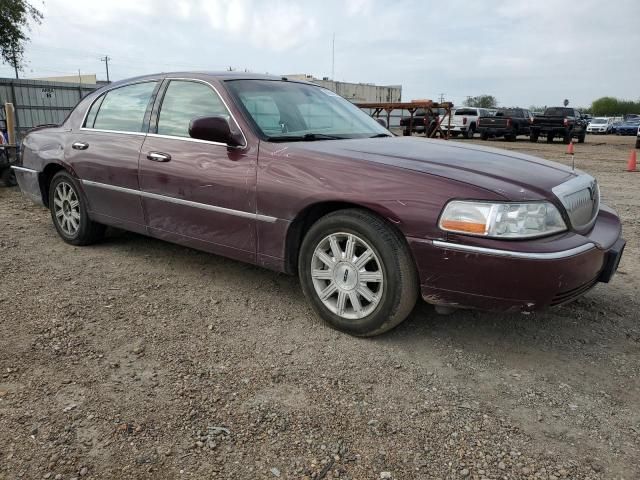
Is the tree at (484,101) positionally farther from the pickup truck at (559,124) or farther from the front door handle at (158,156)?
the front door handle at (158,156)

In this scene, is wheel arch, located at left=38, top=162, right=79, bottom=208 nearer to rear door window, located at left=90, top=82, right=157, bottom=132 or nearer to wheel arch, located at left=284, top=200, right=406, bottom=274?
rear door window, located at left=90, top=82, right=157, bottom=132

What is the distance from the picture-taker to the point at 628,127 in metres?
38.9

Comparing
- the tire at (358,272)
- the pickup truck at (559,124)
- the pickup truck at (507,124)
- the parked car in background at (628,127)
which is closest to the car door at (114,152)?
the tire at (358,272)

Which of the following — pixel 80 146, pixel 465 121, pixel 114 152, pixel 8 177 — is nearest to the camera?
pixel 114 152

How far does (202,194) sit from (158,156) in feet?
1.89

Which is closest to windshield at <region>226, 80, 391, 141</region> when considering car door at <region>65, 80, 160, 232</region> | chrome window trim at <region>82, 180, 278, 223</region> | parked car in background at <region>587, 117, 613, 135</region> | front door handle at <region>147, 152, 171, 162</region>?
chrome window trim at <region>82, 180, 278, 223</region>

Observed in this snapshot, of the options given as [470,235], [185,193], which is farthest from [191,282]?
[470,235]

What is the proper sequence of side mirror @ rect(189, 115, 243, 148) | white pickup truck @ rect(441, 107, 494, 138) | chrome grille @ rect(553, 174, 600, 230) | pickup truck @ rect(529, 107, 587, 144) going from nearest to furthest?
1. chrome grille @ rect(553, 174, 600, 230)
2. side mirror @ rect(189, 115, 243, 148)
3. pickup truck @ rect(529, 107, 587, 144)
4. white pickup truck @ rect(441, 107, 494, 138)

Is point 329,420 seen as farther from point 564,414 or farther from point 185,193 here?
point 185,193

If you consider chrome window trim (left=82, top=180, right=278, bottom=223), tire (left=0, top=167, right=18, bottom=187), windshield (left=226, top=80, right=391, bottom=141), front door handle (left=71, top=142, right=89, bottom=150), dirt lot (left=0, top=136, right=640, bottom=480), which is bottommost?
dirt lot (left=0, top=136, right=640, bottom=480)

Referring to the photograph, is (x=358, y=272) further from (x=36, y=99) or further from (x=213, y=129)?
(x=36, y=99)

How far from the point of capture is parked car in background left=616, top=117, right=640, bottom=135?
126ft

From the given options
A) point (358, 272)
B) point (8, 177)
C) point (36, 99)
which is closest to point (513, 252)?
point (358, 272)

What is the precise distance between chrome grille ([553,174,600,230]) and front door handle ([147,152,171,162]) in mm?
2637
